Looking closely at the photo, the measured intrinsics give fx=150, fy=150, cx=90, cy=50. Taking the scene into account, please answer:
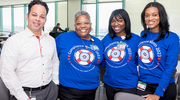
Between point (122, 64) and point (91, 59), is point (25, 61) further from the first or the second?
point (122, 64)

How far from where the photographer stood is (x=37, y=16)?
1.22 m

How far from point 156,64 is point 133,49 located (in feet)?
0.86

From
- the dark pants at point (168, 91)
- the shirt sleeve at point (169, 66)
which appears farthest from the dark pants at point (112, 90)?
the shirt sleeve at point (169, 66)

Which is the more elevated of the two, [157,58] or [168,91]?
[157,58]

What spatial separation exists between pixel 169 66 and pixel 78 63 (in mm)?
823

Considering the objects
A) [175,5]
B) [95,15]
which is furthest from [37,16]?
[95,15]

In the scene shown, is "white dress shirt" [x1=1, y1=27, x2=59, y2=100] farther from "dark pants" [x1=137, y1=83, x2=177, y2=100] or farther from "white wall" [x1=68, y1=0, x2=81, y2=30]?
"white wall" [x1=68, y1=0, x2=81, y2=30]

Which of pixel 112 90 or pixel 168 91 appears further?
pixel 112 90

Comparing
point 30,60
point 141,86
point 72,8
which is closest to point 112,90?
point 141,86

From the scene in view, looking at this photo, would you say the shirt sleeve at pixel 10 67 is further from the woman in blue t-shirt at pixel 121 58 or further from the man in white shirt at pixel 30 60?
the woman in blue t-shirt at pixel 121 58

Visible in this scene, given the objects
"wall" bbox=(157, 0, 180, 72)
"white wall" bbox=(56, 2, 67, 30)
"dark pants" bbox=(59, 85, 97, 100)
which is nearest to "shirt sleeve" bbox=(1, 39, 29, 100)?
"dark pants" bbox=(59, 85, 97, 100)

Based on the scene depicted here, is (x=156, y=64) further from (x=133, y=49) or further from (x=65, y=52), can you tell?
(x=65, y=52)

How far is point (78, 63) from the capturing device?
4.63 feet

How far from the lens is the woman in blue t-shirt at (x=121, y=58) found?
1511 mm
